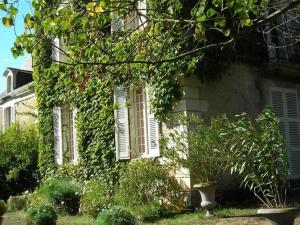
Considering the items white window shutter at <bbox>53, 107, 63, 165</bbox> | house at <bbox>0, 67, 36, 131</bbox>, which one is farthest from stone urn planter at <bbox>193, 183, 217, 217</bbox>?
house at <bbox>0, 67, 36, 131</bbox>

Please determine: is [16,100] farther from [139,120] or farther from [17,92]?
[139,120]

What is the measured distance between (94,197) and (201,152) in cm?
280

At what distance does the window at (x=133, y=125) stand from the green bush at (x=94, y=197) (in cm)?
93

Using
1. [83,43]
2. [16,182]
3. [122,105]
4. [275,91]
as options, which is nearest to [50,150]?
[16,182]

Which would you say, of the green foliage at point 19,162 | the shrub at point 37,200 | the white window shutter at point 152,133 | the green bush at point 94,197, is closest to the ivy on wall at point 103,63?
the white window shutter at point 152,133

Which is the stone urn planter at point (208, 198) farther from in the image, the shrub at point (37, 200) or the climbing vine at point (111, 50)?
the shrub at point (37, 200)

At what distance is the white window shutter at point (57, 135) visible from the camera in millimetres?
15430

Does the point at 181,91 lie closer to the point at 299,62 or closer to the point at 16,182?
the point at 299,62

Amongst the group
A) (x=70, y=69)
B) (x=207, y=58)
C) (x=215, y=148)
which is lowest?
(x=215, y=148)

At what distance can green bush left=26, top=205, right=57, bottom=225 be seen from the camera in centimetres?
832

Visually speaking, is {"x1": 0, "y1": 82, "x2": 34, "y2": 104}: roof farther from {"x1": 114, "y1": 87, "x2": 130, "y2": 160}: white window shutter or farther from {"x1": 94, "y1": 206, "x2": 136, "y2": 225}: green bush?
{"x1": 94, "y1": 206, "x2": 136, "y2": 225}: green bush

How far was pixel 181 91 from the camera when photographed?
11.2 metres

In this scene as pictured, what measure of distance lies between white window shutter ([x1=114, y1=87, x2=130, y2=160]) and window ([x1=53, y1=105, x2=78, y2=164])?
9.39 feet

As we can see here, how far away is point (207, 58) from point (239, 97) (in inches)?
68.7
